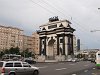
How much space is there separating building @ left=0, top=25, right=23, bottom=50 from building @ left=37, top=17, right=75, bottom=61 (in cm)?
4478

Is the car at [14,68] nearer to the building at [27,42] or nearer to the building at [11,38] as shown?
the building at [11,38]

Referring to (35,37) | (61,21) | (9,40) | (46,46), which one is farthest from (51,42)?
(35,37)

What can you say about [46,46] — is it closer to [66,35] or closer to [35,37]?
[66,35]

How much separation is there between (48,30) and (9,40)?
52598mm

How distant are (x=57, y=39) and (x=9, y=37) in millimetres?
58782

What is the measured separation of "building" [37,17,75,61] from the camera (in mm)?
102750

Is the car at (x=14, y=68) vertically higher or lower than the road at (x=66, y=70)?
higher

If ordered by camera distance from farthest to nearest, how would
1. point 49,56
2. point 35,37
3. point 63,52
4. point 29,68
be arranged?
point 35,37 → point 49,56 → point 63,52 → point 29,68

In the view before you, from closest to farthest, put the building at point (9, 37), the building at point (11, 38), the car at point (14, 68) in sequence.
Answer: the car at point (14, 68) → the building at point (9, 37) → the building at point (11, 38)

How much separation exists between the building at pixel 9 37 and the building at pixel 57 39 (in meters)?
44.8

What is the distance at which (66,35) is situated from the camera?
103500 mm

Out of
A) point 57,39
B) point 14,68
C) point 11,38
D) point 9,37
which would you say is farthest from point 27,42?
point 14,68

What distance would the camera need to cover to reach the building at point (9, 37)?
154 m

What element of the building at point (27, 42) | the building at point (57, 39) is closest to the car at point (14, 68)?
the building at point (57, 39)
